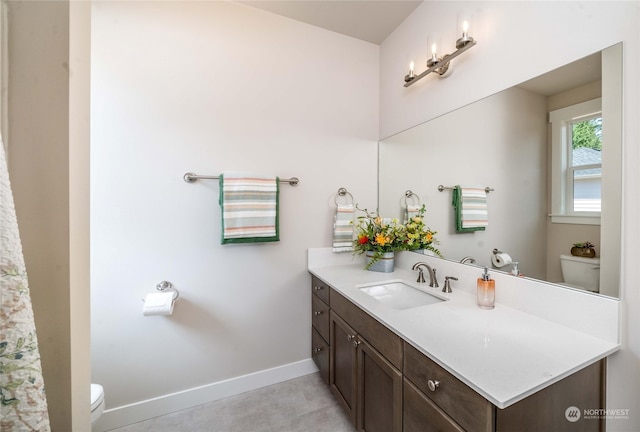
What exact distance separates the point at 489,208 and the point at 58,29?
67.2 inches

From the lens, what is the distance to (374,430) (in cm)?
112

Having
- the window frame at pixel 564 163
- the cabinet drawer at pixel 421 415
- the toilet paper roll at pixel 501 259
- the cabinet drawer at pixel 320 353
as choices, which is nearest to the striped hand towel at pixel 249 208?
the cabinet drawer at pixel 320 353

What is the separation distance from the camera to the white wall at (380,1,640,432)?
0.82m

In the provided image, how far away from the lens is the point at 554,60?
998mm

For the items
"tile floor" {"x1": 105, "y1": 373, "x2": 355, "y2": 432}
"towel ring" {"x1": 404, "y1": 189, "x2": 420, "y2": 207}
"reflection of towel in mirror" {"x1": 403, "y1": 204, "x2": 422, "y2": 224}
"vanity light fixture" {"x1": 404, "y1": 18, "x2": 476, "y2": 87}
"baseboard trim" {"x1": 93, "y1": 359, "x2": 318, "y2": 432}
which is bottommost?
"tile floor" {"x1": 105, "y1": 373, "x2": 355, "y2": 432}

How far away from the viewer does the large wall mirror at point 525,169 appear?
34.4 inches

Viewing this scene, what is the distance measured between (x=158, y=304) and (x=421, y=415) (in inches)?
53.1

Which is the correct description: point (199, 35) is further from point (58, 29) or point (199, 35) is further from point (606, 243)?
point (606, 243)

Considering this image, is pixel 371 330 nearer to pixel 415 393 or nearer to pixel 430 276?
pixel 415 393

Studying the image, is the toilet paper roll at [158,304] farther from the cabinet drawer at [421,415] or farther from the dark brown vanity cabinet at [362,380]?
the cabinet drawer at [421,415]

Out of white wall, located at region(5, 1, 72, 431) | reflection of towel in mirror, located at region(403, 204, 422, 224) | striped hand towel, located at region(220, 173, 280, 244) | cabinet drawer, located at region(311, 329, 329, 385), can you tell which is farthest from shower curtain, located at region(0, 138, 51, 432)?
reflection of towel in mirror, located at region(403, 204, 422, 224)

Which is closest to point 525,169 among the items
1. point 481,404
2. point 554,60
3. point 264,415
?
point 554,60

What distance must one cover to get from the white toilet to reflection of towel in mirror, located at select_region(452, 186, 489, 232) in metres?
0.37

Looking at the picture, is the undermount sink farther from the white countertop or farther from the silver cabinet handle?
the silver cabinet handle
